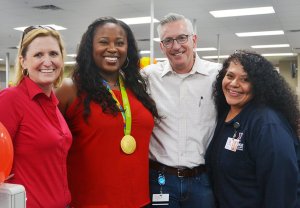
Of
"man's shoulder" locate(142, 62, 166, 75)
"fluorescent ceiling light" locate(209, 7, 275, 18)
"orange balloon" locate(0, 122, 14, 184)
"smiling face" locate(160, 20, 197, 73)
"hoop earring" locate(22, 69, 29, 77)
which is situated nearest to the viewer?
"orange balloon" locate(0, 122, 14, 184)

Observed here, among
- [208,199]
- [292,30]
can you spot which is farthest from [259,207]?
[292,30]

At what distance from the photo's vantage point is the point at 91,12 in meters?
7.54

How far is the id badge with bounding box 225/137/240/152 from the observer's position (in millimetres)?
1874

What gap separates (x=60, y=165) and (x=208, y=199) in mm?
943

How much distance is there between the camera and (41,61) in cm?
162

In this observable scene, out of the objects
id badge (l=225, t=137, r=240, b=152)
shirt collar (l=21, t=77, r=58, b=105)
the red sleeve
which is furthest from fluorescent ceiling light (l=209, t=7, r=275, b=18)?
the red sleeve

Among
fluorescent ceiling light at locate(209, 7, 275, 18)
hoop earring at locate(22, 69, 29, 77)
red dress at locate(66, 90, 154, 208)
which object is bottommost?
red dress at locate(66, 90, 154, 208)

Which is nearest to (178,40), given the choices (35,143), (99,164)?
(99,164)

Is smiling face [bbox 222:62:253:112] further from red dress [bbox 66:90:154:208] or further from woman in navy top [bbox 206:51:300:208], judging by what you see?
red dress [bbox 66:90:154:208]

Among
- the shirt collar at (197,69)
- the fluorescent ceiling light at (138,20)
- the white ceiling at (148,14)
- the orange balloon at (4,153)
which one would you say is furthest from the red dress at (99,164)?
the fluorescent ceiling light at (138,20)

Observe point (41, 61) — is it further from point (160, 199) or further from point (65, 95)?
point (160, 199)

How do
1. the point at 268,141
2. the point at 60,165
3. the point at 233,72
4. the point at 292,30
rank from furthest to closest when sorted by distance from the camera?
1. the point at 292,30
2. the point at 233,72
3. the point at 268,141
4. the point at 60,165

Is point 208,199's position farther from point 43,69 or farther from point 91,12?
point 91,12

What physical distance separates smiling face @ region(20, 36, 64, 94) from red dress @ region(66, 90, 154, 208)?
30 centimetres
